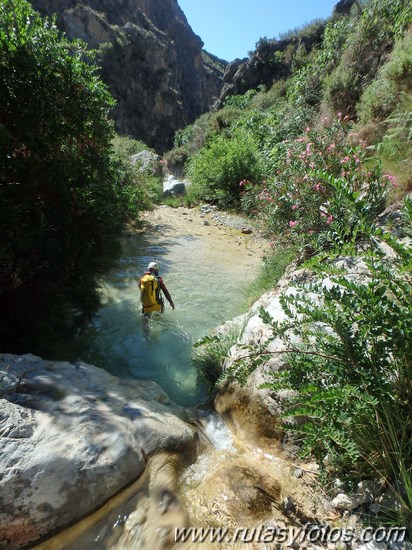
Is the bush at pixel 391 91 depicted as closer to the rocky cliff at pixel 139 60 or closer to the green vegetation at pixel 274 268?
the green vegetation at pixel 274 268

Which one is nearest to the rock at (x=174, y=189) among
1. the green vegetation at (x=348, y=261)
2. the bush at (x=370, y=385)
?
the green vegetation at (x=348, y=261)

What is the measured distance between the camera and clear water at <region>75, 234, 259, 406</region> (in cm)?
471

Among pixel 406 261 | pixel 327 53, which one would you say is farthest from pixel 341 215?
pixel 327 53

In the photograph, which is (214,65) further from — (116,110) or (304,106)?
(304,106)

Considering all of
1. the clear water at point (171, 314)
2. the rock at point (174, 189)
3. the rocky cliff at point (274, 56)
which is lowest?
the clear water at point (171, 314)

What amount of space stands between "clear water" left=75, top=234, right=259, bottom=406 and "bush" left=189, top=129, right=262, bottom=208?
18.0 feet

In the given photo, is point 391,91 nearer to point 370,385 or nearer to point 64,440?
point 370,385

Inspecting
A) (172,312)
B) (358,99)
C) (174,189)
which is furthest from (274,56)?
(172,312)

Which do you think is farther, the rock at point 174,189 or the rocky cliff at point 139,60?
the rocky cliff at point 139,60

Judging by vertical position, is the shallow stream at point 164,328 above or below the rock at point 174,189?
below

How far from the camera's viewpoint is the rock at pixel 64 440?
2.12m

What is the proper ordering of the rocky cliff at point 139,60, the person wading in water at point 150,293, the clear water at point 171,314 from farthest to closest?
1. the rocky cliff at point 139,60
2. the person wading in water at point 150,293
3. the clear water at point 171,314

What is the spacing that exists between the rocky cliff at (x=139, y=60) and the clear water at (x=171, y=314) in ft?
120

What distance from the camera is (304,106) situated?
1436 cm
